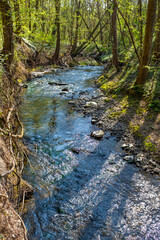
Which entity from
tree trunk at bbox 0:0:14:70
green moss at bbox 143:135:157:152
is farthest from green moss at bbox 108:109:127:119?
tree trunk at bbox 0:0:14:70

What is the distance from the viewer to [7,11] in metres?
7.60

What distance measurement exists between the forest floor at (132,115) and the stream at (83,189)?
1.32ft

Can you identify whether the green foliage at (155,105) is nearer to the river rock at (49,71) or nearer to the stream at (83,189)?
the stream at (83,189)

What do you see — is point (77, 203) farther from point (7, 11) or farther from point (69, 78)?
point (69, 78)

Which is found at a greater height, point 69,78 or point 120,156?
point 69,78

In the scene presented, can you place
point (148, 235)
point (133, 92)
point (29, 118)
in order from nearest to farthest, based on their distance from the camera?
point (148, 235) < point (29, 118) < point (133, 92)

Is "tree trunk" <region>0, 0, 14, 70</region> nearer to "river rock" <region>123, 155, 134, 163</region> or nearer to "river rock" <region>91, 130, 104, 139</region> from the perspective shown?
"river rock" <region>91, 130, 104, 139</region>

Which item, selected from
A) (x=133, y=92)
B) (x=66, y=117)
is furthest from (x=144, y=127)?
(x=66, y=117)

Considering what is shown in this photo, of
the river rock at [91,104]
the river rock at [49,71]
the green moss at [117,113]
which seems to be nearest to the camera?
the green moss at [117,113]

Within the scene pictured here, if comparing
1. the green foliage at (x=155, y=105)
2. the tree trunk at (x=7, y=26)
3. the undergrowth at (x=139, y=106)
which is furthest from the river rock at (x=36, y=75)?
the green foliage at (x=155, y=105)

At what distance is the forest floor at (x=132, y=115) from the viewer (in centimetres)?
581

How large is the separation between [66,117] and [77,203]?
5.07 metres

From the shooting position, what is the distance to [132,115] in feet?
26.0

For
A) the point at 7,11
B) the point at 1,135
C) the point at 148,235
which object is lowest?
the point at 148,235
